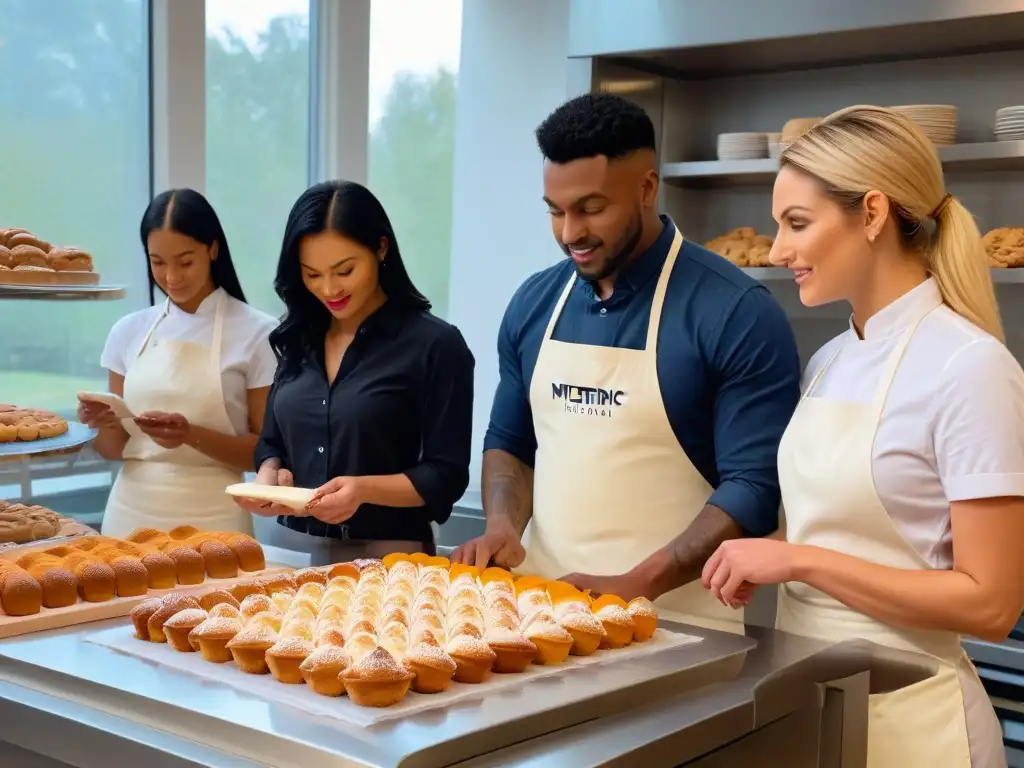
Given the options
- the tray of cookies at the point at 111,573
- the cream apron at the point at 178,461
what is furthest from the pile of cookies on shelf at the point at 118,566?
the cream apron at the point at 178,461

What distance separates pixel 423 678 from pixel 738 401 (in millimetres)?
815

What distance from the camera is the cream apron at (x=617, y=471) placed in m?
1.89

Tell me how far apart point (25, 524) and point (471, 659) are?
43.0 inches

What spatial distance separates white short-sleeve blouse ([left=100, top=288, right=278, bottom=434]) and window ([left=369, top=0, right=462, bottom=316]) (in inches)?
58.5

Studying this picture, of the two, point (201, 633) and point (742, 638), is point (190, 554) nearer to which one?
point (201, 633)

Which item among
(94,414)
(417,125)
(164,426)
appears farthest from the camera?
(417,125)

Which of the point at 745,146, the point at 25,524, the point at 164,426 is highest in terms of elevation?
the point at 745,146

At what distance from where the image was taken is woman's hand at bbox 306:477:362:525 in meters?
1.87

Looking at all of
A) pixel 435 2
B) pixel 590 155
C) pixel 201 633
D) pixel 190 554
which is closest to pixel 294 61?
pixel 435 2

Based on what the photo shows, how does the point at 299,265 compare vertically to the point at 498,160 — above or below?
below

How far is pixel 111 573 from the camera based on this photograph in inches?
63.0

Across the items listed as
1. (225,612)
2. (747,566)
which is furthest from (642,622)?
(225,612)

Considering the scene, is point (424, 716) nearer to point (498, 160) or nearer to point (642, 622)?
point (642, 622)

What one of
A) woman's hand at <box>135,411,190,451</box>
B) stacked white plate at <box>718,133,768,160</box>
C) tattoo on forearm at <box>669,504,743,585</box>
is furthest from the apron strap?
stacked white plate at <box>718,133,768,160</box>
